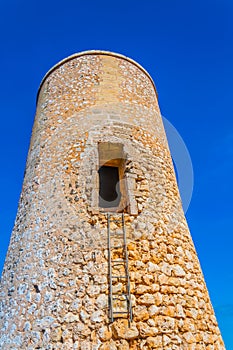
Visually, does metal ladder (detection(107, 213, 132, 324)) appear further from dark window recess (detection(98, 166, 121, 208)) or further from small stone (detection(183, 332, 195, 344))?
dark window recess (detection(98, 166, 121, 208))

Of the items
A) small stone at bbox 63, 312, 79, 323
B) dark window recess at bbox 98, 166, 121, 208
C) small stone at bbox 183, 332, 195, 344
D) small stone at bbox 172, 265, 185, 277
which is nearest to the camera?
small stone at bbox 63, 312, 79, 323

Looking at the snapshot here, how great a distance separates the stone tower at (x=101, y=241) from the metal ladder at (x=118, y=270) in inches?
0.5

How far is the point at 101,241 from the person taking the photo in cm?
401

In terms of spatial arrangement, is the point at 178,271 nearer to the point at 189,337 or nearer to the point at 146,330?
the point at 189,337

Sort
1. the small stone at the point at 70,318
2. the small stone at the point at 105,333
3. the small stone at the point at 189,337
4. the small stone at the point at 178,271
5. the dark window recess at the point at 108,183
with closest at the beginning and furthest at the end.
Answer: the small stone at the point at 105,333
the small stone at the point at 70,318
the small stone at the point at 189,337
the small stone at the point at 178,271
the dark window recess at the point at 108,183

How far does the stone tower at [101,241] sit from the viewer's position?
3.50 meters

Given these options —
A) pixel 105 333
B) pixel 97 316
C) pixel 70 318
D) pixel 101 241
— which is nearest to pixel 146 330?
pixel 105 333

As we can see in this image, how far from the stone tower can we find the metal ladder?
1cm

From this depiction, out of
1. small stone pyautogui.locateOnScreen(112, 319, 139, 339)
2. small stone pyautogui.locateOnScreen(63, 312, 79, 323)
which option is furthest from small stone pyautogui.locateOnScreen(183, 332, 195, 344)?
small stone pyautogui.locateOnScreen(63, 312, 79, 323)

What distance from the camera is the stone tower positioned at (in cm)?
350

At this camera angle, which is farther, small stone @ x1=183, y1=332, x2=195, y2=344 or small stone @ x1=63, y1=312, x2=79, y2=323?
small stone @ x1=183, y1=332, x2=195, y2=344

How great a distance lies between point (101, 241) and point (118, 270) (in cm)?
46

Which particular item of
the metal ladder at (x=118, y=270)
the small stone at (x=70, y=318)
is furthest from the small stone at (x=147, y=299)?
the small stone at (x=70, y=318)

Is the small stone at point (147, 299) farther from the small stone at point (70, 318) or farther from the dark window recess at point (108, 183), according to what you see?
the dark window recess at point (108, 183)
